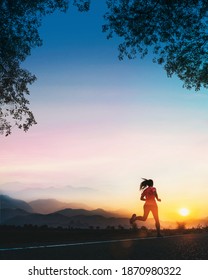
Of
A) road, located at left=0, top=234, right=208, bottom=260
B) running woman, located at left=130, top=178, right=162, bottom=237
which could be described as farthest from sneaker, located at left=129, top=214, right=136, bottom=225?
road, located at left=0, top=234, right=208, bottom=260

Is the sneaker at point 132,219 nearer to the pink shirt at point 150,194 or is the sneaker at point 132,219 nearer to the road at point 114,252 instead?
the pink shirt at point 150,194

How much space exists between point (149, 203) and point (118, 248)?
269 inches

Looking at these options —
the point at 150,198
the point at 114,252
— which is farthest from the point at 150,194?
the point at 114,252

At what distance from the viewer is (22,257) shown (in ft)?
31.8

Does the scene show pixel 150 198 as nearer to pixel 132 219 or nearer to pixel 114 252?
pixel 132 219

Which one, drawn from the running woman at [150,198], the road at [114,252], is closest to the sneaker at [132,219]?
the running woman at [150,198]

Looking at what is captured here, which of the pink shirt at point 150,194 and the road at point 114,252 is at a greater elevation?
the pink shirt at point 150,194

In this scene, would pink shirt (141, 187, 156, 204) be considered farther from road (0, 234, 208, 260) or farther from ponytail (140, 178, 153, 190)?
road (0, 234, 208, 260)

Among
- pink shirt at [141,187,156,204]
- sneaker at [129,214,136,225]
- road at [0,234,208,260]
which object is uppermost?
pink shirt at [141,187,156,204]

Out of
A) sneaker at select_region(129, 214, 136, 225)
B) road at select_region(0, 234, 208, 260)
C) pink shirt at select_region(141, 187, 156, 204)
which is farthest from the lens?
sneaker at select_region(129, 214, 136, 225)

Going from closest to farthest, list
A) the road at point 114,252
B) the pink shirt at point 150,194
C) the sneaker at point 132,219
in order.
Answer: the road at point 114,252 < the pink shirt at point 150,194 < the sneaker at point 132,219

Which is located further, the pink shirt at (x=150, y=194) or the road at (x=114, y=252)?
the pink shirt at (x=150, y=194)
